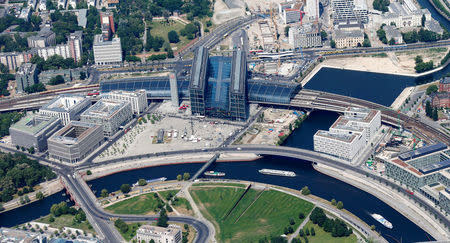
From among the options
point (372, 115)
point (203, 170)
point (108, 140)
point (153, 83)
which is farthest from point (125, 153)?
point (372, 115)

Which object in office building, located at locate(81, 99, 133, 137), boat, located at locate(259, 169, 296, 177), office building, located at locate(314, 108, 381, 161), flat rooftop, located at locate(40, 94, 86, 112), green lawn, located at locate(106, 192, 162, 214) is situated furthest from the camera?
flat rooftop, located at locate(40, 94, 86, 112)

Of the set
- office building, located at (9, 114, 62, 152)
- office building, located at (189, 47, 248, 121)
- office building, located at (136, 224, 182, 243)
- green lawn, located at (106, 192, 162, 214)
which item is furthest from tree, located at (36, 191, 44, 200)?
office building, located at (189, 47, 248, 121)

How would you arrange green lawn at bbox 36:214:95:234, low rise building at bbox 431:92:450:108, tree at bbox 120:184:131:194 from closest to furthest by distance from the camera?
green lawn at bbox 36:214:95:234
tree at bbox 120:184:131:194
low rise building at bbox 431:92:450:108

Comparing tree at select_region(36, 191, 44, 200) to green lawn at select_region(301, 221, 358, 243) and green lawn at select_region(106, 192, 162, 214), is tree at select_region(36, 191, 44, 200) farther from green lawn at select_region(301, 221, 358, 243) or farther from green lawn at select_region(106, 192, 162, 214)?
green lawn at select_region(301, 221, 358, 243)

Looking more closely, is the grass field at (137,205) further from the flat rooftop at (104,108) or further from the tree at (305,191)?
the flat rooftop at (104,108)

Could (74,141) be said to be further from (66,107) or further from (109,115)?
(66,107)

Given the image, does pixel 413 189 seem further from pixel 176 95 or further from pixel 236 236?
pixel 176 95

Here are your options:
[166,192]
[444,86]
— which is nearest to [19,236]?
[166,192]
